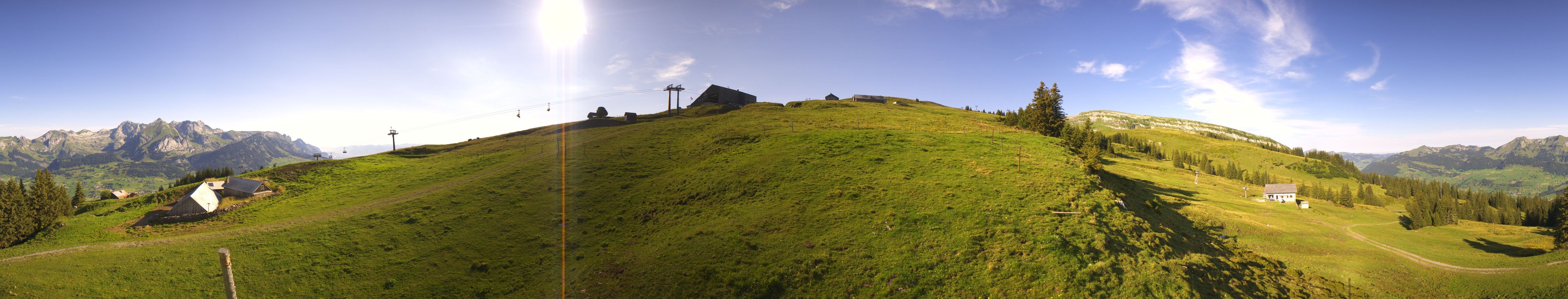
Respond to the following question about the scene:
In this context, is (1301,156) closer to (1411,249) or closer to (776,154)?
(1411,249)

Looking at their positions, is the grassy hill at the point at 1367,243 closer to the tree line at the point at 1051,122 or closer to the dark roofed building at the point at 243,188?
the tree line at the point at 1051,122

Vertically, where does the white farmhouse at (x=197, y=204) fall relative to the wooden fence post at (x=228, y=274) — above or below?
below

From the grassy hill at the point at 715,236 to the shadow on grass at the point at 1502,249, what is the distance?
33.2m

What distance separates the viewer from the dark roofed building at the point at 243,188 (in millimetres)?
42750

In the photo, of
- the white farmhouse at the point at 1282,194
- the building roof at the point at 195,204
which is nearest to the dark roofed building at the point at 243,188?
the building roof at the point at 195,204

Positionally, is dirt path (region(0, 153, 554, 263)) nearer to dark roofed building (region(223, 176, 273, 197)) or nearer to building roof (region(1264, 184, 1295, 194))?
dark roofed building (region(223, 176, 273, 197))

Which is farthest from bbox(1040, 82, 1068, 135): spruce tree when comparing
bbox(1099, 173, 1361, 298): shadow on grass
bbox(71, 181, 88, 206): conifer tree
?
→ bbox(71, 181, 88, 206): conifer tree

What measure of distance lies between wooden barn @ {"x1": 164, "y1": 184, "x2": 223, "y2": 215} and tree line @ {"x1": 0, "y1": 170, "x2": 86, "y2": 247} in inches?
247

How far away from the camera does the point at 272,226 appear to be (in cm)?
3444

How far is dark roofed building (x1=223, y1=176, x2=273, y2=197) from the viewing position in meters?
42.8

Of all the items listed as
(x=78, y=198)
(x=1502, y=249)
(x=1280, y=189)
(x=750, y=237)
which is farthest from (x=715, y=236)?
(x=1280, y=189)

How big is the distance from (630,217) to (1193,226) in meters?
35.8

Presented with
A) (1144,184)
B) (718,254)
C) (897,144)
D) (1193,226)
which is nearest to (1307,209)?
(1144,184)

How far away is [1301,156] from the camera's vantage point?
155m
